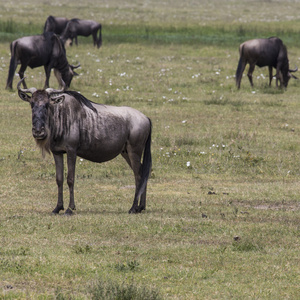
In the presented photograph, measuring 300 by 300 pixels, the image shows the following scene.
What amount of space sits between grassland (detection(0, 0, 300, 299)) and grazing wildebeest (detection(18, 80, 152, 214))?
2.40 feet

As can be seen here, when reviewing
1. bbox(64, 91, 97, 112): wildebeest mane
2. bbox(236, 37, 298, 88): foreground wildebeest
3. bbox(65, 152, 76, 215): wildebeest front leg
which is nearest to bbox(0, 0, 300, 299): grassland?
bbox(65, 152, 76, 215): wildebeest front leg

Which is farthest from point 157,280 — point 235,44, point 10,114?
point 235,44

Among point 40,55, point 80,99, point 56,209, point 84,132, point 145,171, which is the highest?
point 80,99

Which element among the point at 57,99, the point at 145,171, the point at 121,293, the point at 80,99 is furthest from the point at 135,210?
the point at 121,293

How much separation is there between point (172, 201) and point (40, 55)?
12.7m

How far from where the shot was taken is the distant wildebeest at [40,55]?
23.0 m

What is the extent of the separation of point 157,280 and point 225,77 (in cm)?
2064

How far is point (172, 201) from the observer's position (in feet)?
39.8

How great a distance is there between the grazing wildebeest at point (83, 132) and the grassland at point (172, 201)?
733 mm

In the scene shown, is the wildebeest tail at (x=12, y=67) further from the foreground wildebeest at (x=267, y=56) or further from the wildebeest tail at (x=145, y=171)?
the wildebeest tail at (x=145, y=171)

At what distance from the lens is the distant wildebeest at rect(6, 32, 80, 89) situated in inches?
905

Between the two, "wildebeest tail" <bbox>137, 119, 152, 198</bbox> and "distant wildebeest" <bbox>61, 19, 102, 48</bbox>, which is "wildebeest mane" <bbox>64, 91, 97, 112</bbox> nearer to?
"wildebeest tail" <bbox>137, 119, 152, 198</bbox>

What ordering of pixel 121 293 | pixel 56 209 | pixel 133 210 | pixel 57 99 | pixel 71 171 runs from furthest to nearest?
pixel 133 210
pixel 71 171
pixel 56 209
pixel 57 99
pixel 121 293

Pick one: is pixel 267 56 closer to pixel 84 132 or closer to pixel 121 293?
pixel 84 132
